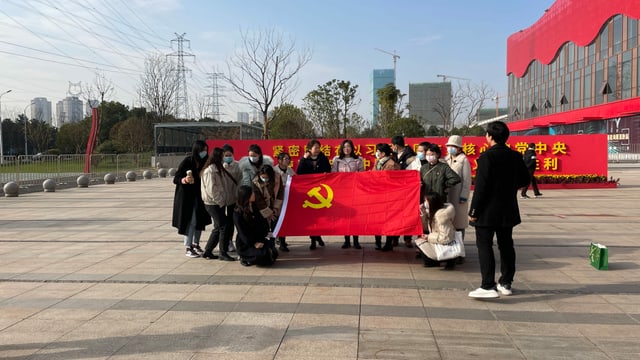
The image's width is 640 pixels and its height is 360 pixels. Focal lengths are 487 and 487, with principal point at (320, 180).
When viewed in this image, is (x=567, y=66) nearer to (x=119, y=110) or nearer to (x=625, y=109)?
(x=625, y=109)

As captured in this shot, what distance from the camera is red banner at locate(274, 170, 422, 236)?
20.8 feet

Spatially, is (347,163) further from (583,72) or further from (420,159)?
(583,72)

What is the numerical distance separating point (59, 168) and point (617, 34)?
40.3 metres

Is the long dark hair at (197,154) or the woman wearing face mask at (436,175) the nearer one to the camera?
the woman wearing face mask at (436,175)

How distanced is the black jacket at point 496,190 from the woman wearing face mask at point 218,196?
10.9ft

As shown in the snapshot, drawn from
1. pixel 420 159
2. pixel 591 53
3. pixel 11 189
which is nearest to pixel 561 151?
pixel 420 159

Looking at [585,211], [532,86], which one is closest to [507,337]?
[585,211]

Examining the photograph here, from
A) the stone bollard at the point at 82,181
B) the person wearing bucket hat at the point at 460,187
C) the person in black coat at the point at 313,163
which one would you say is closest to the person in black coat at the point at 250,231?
the person in black coat at the point at 313,163

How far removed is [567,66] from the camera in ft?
155

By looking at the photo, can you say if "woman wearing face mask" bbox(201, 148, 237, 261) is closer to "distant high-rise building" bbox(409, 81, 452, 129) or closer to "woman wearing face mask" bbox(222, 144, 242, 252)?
"woman wearing face mask" bbox(222, 144, 242, 252)

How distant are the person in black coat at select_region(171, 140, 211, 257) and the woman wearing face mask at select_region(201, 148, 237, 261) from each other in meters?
0.20

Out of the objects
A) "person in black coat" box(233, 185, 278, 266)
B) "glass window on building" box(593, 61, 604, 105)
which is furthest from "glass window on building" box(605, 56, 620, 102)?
"person in black coat" box(233, 185, 278, 266)

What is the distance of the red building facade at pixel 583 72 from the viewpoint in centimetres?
3675

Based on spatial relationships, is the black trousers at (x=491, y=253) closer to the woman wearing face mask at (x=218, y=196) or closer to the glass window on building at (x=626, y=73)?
the woman wearing face mask at (x=218, y=196)
